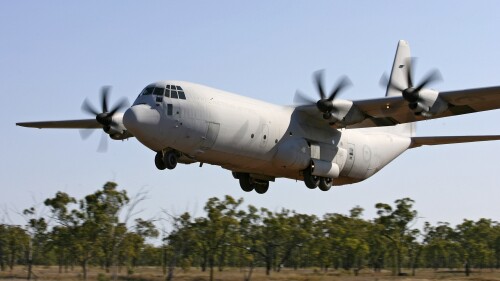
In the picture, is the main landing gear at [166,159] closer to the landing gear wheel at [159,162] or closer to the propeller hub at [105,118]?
the landing gear wheel at [159,162]

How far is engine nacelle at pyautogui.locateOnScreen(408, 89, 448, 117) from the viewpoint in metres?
23.7

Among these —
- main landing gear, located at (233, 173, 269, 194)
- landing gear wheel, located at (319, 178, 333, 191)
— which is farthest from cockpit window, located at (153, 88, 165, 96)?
landing gear wheel, located at (319, 178, 333, 191)

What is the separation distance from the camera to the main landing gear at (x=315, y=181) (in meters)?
25.9

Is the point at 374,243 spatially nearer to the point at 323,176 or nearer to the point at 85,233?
the point at 85,233

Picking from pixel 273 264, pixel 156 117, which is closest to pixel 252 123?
pixel 156 117

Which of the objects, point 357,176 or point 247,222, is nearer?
point 357,176

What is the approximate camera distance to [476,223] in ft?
248

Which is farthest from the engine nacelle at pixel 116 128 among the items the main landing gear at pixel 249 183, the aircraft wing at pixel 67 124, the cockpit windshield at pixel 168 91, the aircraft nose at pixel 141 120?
the main landing gear at pixel 249 183

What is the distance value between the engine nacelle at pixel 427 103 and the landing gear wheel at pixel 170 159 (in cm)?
834

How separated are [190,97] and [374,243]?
40.8 m

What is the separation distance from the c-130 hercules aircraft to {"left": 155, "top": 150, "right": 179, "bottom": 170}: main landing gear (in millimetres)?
34

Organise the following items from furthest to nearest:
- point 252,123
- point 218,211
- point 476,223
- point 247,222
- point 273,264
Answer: point 476,223 < point 273,264 < point 247,222 < point 218,211 < point 252,123

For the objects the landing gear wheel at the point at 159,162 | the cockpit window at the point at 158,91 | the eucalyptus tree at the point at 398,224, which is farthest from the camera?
the eucalyptus tree at the point at 398,224

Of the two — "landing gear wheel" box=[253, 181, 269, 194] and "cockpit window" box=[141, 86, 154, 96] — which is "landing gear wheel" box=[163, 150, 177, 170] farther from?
"landing gear wheel" box=[253, 181, 269, 194]
